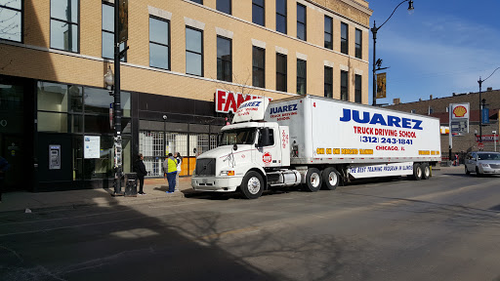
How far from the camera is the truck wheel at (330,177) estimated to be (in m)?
15.5

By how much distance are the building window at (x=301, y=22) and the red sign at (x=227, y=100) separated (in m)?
7.16

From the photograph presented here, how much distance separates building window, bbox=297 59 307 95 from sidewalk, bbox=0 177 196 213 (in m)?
12.9

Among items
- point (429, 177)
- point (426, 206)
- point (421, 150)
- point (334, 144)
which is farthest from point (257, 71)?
point (426, 206)

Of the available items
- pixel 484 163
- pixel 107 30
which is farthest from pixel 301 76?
pixel 107 30

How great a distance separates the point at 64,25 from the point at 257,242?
43.7 feet

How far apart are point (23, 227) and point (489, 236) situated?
9841mm

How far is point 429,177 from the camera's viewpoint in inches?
870

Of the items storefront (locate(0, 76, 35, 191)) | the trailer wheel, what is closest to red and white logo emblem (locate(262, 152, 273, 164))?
storefront (locate(0, 76, 35, 191))

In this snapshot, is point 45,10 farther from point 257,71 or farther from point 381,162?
point 381,162

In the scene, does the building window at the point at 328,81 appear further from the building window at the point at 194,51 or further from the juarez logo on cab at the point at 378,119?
the building window at the point at 194,51

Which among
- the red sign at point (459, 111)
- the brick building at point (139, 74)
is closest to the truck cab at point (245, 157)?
→ the brick building at point (139, 74)

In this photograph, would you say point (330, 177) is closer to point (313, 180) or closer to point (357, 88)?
point (313, 180)

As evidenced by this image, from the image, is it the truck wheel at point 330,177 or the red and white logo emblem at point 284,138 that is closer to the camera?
the red and white logo emblem at point 284,138

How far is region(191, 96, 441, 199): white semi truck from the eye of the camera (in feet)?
42.0
